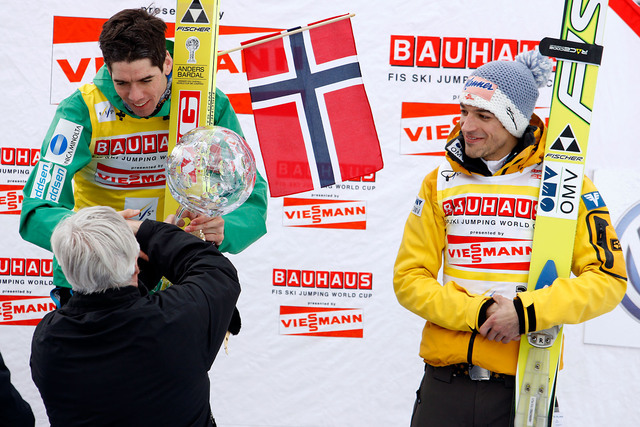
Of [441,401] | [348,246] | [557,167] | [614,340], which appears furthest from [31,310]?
[614,340]

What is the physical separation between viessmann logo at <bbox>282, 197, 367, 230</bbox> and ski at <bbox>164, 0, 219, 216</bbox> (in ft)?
4.07

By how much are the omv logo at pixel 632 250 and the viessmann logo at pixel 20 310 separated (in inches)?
108

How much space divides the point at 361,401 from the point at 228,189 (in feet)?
6.18

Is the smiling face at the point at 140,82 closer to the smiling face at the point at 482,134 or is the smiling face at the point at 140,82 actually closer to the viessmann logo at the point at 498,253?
the smiling face at the point at 482,134

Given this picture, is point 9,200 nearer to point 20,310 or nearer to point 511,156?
point 20,310

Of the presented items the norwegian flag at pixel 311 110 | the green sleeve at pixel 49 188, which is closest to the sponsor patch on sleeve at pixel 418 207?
the green sleeve at pixel 49 188

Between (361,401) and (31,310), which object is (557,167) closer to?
(361,401)

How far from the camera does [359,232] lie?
3.15 meters

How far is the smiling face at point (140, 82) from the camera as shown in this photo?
72.2 inches

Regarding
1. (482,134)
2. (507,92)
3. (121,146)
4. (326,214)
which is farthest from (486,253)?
(326,214)

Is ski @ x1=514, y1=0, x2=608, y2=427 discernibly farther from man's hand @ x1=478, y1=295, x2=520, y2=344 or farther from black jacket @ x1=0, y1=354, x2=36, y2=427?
black jacket @ x1=0, y1=354, x2=36, y2=427

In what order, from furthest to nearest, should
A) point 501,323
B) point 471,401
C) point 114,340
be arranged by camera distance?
point 471,401 < point 501,323 < point 114,340

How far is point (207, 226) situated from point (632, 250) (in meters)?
2.21

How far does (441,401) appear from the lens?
1.86m
